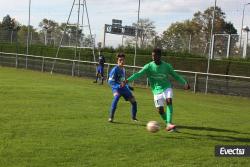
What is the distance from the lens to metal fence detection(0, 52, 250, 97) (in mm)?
25378

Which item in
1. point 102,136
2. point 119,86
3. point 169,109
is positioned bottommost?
point 102,136

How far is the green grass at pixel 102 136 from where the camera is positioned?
844cm

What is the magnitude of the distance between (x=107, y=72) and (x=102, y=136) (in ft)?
72.6

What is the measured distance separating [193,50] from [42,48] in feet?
50.4

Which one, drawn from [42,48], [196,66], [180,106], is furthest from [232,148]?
[42,48]

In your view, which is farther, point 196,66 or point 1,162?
point 196,66

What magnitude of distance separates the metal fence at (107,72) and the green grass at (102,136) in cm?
848

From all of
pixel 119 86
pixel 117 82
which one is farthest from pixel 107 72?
pixel 119 86

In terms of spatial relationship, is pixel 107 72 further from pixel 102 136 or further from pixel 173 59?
pixel 102 136

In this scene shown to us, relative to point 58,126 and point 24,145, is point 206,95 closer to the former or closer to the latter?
point 58,126

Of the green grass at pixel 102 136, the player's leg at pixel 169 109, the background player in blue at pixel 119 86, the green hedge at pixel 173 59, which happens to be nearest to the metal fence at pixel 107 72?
the green hedge at pixel 173 59

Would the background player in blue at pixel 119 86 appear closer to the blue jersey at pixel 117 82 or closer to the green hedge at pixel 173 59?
the blue jersey at pixel 117 82

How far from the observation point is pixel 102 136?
1053 cm

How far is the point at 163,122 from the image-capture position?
13289 mm
